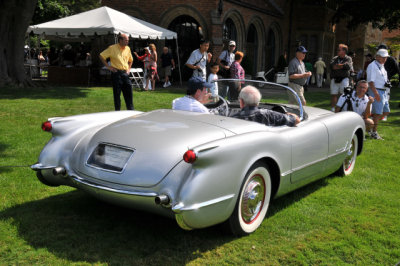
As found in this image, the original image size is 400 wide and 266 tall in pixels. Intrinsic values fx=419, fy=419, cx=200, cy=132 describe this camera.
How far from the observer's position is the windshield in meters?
4.90

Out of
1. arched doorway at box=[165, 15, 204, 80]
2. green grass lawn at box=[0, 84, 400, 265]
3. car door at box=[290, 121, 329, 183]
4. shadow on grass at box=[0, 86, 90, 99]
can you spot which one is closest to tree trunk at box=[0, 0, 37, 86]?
shadow on grass at box=[0, 86, 90, 99]

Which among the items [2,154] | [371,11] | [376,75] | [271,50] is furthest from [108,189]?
[271,50]

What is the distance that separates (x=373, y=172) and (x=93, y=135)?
4026 mm

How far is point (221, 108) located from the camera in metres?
4.92

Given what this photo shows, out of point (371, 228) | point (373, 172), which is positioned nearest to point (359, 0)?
point (373, 172)

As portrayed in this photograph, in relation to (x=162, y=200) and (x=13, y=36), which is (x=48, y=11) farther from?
(x=162, y=200)

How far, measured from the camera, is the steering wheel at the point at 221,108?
4.82m

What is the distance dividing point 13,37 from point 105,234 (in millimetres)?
13123

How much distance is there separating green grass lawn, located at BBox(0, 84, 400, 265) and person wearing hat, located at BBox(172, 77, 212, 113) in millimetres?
1230

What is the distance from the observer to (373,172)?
5.93 m

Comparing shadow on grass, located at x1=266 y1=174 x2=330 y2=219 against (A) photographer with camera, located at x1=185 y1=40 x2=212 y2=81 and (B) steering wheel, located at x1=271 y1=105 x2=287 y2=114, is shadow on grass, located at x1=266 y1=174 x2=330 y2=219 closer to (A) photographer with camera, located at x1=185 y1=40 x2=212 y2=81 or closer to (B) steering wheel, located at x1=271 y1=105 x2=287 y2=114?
(B) steering wheel, located at x1=271 y1=105 x2=287 y2=114

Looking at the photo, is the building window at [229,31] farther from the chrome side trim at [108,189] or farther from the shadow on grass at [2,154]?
the chrome side trim at [108,189]

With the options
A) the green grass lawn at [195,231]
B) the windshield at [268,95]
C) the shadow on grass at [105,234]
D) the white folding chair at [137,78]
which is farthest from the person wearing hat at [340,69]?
the white folding chair at [137,78]

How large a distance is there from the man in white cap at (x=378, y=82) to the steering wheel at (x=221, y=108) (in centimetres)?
442
